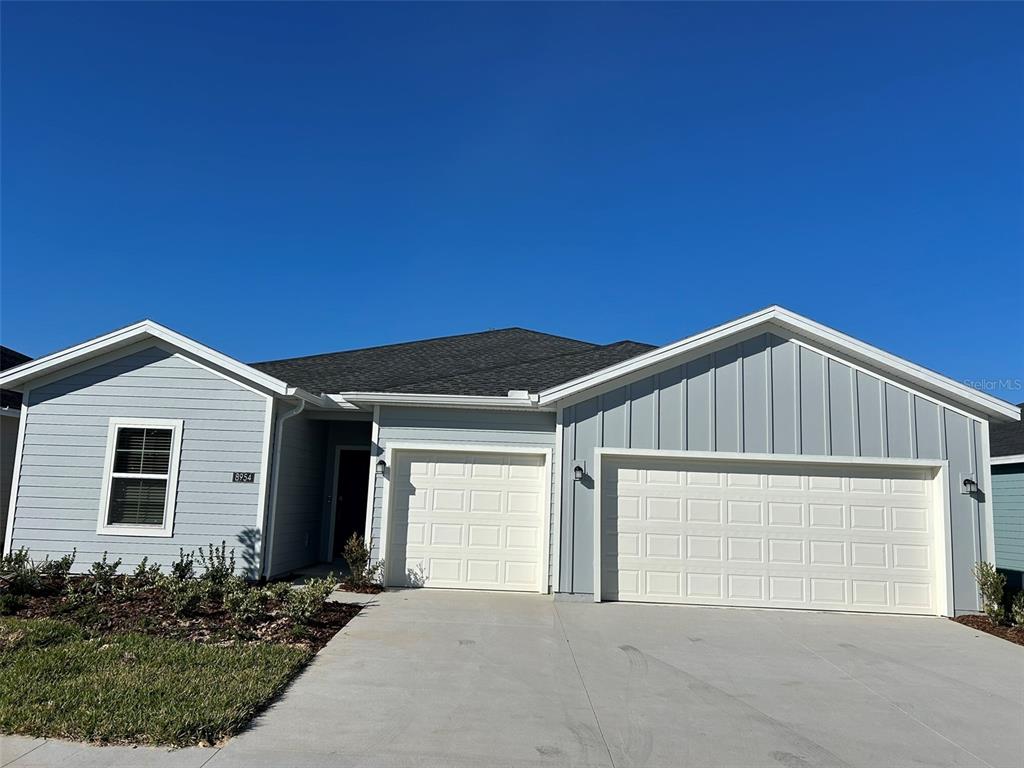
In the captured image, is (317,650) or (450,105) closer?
(317,650)

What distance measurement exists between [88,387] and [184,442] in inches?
69.7

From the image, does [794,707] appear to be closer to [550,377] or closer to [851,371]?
[851,371]

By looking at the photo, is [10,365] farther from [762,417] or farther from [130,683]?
[762,417]

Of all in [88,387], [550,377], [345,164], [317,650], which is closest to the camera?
[317,650]

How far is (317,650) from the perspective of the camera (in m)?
6.16

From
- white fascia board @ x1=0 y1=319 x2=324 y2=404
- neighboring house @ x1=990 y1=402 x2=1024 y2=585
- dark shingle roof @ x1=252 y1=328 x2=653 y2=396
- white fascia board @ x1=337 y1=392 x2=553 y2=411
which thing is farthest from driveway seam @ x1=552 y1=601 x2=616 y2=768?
neighboring house @ x1=990 y1=402 x2=1024 y2=585

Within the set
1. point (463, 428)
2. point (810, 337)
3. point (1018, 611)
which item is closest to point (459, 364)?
point (463, 428)

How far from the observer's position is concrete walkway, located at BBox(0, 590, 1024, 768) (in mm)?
4043

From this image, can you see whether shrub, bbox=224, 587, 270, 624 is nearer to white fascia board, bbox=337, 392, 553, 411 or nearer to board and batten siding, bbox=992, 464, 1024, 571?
white fascia board, bbox=337, 392, 553, 411

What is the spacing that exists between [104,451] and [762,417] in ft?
31.8

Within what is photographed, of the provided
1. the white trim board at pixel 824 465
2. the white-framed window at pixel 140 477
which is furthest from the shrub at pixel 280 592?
the white trim board at pixel 824 465

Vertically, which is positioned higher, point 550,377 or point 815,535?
point 550,377

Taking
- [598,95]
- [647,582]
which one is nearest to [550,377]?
[647,582]

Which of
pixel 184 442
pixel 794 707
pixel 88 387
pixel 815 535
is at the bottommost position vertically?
pixel 794 707
